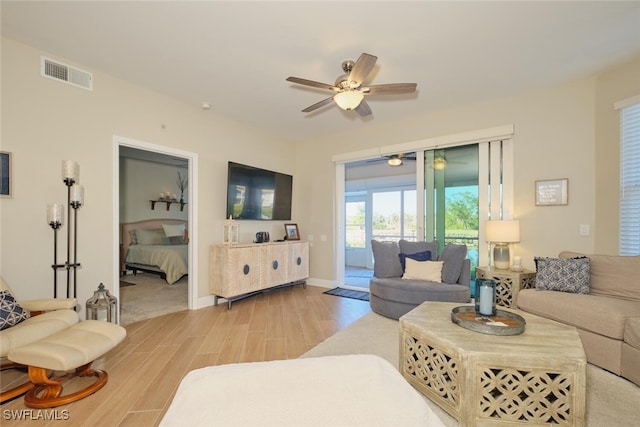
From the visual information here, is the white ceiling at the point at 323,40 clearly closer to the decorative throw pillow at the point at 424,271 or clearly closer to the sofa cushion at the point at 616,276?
the sofa cushion at the point at 616,276

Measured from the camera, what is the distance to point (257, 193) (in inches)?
185

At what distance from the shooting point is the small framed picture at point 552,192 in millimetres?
3357

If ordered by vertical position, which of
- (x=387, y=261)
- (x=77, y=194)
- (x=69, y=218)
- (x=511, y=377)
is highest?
(x=77, y=194)

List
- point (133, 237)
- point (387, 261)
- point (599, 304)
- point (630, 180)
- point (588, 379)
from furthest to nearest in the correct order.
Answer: point (133, 237), point (387, 261), point (630, 180), point (599, 304), point (588, 379)

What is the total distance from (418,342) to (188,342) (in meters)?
2.26

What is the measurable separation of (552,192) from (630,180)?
651 mm

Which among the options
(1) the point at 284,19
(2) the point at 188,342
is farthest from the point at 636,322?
(2) the point at 188,342

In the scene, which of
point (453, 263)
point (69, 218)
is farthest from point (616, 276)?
point (69, 218)

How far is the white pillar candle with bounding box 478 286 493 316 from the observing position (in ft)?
6.63

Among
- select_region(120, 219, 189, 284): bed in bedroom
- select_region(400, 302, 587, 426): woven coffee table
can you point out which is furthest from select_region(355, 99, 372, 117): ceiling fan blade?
select_region(120, 219, 189, 284): bed in bedroom

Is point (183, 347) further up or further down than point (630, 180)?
further down

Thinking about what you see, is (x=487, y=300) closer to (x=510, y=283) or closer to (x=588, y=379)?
(x=588, y=379)

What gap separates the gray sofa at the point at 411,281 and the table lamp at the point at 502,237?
37 centimetres

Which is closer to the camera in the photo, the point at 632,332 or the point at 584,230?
the point at 632,332
